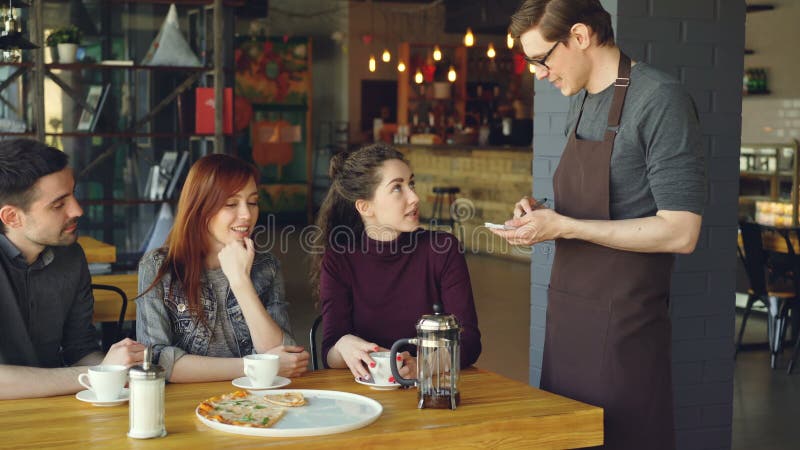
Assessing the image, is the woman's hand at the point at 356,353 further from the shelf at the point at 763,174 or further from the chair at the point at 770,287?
the shelf at the point at 763,174

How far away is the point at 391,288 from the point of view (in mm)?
2953

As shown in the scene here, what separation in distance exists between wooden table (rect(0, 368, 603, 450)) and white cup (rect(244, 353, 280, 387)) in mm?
75

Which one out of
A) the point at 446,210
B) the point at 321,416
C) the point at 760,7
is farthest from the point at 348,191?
the point at 446,210

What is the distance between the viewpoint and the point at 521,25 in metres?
2.65

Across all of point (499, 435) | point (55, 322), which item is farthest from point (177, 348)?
point (499, 435)

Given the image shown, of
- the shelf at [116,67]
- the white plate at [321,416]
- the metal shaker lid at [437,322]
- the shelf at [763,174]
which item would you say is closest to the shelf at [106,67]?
the shelf at [116,67]

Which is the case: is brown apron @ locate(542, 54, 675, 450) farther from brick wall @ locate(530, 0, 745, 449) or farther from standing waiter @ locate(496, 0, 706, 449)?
brick wall @ locate(530, 0, 745, 449)

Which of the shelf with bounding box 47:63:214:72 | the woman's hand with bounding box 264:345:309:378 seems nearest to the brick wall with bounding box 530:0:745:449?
the woman's hand with bounding box 264:345:309:378

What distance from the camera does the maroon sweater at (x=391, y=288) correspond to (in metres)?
2.95

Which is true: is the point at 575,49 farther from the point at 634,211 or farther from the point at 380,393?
the point at 380,393

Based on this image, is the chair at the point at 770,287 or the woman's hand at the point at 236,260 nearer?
the woman's hand at the point at 236,260

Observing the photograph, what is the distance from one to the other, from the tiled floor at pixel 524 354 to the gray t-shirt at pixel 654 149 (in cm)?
276

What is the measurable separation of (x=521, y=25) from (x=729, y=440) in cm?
219

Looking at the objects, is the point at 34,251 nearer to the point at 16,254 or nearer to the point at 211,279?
the point at 16,254
